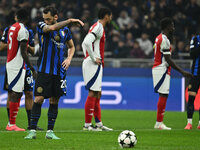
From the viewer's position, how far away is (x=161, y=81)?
414 inches

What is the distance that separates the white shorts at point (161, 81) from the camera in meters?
10.5

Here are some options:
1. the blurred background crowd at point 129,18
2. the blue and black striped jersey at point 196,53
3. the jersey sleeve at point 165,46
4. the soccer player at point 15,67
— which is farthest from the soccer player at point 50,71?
the blurred background crowd at point 129,18

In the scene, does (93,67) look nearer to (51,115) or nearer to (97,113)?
(97,113)

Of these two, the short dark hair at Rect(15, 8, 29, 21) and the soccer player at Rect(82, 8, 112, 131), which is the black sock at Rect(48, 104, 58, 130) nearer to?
the soccer player at Rect(82, 8, 112, 131)

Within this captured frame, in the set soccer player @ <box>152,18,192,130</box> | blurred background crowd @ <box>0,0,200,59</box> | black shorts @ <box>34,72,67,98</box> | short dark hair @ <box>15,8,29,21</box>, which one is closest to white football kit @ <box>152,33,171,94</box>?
soccer player @ <box>152,18,192,130</box>

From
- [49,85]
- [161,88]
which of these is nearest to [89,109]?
[161,88]

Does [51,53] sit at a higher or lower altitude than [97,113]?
higher

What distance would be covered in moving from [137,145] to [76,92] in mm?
9320

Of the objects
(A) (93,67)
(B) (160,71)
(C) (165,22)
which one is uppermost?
(C) (165,22)

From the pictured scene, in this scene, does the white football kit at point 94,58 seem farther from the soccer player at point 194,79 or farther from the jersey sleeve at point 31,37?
the soccer player at point 194,79

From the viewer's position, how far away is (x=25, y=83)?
981cm

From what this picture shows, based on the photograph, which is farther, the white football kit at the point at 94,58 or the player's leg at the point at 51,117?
the white football kit at the point at 94,58

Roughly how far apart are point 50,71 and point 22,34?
1623mm

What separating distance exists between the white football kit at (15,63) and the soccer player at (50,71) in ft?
5.60
